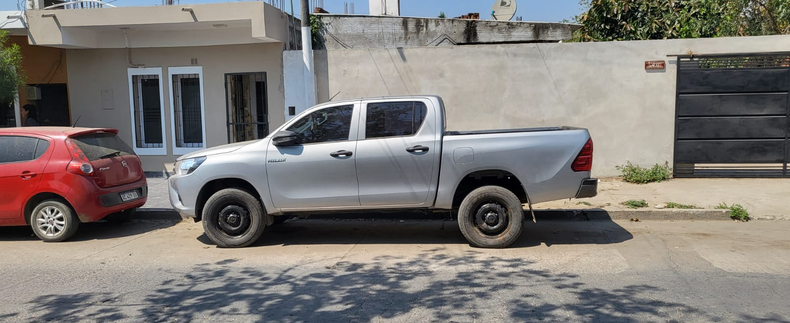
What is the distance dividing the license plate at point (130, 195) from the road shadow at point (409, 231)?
4.29 ft

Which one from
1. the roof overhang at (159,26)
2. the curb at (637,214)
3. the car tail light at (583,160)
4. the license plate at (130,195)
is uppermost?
the roof overhang at (159,26)

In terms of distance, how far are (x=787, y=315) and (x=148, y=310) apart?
5218mm

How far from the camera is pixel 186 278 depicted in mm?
6004

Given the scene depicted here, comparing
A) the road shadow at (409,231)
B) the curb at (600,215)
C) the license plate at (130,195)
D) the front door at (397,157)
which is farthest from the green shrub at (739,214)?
the license plate at (130,195)

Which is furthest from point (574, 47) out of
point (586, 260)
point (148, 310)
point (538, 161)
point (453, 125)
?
point (148, 310)

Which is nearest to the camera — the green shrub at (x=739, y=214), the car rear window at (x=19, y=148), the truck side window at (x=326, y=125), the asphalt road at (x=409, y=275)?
the asphalt road at (x=409, y=275)

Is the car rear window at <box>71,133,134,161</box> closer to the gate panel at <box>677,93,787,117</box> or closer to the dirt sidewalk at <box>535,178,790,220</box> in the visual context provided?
the dirt sidewalk at <box>535,178,790,220</box>

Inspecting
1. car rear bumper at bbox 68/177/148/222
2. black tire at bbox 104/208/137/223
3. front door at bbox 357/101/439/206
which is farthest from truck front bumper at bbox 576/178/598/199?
black tire at bbox 104/208/137/223

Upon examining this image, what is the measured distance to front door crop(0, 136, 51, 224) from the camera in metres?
7.64

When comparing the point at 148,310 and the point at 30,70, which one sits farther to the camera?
the point at 30,70

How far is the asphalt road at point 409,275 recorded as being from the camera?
191 inches

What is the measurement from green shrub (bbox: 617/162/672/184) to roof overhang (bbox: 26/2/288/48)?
7244 millimetres

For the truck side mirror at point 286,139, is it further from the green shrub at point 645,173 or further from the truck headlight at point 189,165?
the green shrub at point 645,173

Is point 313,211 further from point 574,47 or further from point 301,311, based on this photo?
point 574,47
